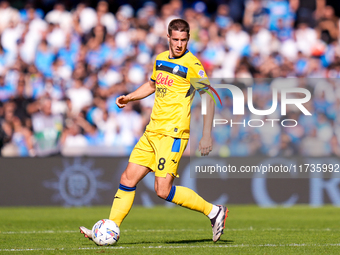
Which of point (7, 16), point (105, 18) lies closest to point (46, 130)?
point (105, 18)

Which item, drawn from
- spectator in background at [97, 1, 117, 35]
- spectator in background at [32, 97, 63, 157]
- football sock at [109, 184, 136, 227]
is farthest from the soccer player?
spectator in background at [97, 1, 117, 35]

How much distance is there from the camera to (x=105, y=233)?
222 inches

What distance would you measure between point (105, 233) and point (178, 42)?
6.70ft

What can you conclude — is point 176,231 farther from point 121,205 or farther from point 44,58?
point 44,58

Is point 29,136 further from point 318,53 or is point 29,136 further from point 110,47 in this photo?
point 318,53

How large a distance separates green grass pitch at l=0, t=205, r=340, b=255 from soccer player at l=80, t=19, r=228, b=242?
45cm

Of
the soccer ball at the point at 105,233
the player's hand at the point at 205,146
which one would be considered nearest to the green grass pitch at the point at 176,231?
the soccer ball at the point at 105,233

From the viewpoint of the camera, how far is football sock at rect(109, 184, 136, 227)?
5.86 m

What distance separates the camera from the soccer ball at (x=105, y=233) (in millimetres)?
5645

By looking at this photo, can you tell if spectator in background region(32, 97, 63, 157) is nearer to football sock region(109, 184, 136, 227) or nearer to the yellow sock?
football sock region(109, 184, 136, 227)

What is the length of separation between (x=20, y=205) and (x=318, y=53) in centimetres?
830

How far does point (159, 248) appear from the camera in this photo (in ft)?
18.6

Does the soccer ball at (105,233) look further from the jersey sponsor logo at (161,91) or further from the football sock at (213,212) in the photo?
the jersey sponsor logo at (161,91)

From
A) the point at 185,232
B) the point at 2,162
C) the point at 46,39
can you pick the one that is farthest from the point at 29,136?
the point at 185,232
